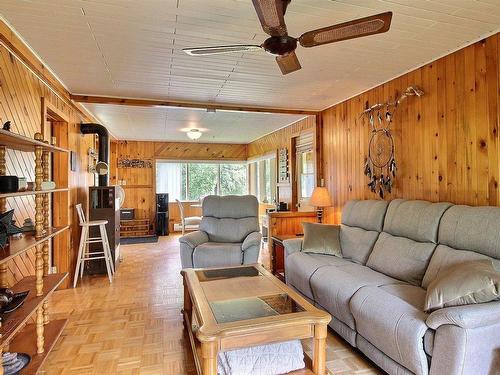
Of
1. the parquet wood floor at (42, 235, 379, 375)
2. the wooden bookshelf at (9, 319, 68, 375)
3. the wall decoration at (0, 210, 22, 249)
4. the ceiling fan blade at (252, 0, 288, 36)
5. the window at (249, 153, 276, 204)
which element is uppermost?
the ceiling fan blade at (252, 0, 288, 36)

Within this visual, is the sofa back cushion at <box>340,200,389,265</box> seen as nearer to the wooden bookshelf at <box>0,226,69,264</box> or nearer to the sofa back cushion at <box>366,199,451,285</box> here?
the sofa back cushion at <box>366,199,451,285</box>

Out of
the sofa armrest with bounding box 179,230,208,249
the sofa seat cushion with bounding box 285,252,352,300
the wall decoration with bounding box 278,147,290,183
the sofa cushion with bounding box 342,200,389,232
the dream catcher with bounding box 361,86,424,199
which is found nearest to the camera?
the sofa seat cushion with bounding box 285,252,352,300

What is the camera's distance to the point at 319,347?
1.68m

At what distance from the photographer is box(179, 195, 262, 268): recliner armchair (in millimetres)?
3445

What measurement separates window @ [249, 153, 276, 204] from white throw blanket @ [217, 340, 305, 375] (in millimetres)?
4739

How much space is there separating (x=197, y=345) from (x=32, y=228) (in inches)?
57.7

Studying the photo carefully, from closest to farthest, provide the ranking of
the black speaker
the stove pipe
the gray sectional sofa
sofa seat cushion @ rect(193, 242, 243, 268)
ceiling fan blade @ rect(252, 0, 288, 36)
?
ceiling fan blade @ rect(252, 0, 288, 36) → the gray sectional sofa → sofa seat cushion @ rect(193, 242, 243, 268) → the stove pipe → the black speaker

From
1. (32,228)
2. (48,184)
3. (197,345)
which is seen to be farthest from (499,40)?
(32,228)

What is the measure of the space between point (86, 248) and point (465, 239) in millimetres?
4304

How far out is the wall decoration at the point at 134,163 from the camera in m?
7.47

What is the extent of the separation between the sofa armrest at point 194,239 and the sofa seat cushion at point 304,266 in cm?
110

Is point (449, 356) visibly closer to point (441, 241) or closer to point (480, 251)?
point (480, 251)

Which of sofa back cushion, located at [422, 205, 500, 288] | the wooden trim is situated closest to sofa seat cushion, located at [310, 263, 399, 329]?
sofa back cushion, located at [422, 205, 500, 288]

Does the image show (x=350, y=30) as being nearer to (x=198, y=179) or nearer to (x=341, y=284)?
(x=341, y=284)
